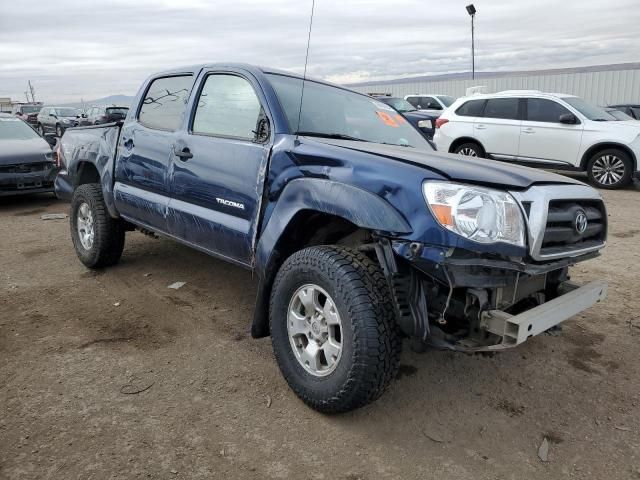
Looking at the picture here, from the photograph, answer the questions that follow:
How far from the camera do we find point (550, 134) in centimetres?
993

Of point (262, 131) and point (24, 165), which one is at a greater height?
point (262, 131)

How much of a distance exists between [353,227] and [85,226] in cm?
322

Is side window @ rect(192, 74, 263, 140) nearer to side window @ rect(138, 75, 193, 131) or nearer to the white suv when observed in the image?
side window @ rect(138, 75, 193, 131)

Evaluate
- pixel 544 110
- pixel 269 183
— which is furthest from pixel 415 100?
pixel 269 183

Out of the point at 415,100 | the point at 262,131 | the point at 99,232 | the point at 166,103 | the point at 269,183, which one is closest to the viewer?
the point at 269,183

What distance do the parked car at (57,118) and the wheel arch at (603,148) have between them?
2121cm

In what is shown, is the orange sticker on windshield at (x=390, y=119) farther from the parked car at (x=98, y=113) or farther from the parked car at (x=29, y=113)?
the parked car at (x=29, y=113)

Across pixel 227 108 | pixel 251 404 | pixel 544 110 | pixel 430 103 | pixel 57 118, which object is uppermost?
pixel 430 103

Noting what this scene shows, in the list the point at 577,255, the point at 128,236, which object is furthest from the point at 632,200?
the point at 128,236

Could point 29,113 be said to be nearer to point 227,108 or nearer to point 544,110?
point 544,110

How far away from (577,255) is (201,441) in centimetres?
206

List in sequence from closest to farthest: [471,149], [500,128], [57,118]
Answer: [500,128] < [471,149] < [57,118]

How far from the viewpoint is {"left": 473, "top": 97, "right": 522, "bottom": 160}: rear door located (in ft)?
34.0

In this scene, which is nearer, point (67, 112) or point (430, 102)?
point (430, 102)
